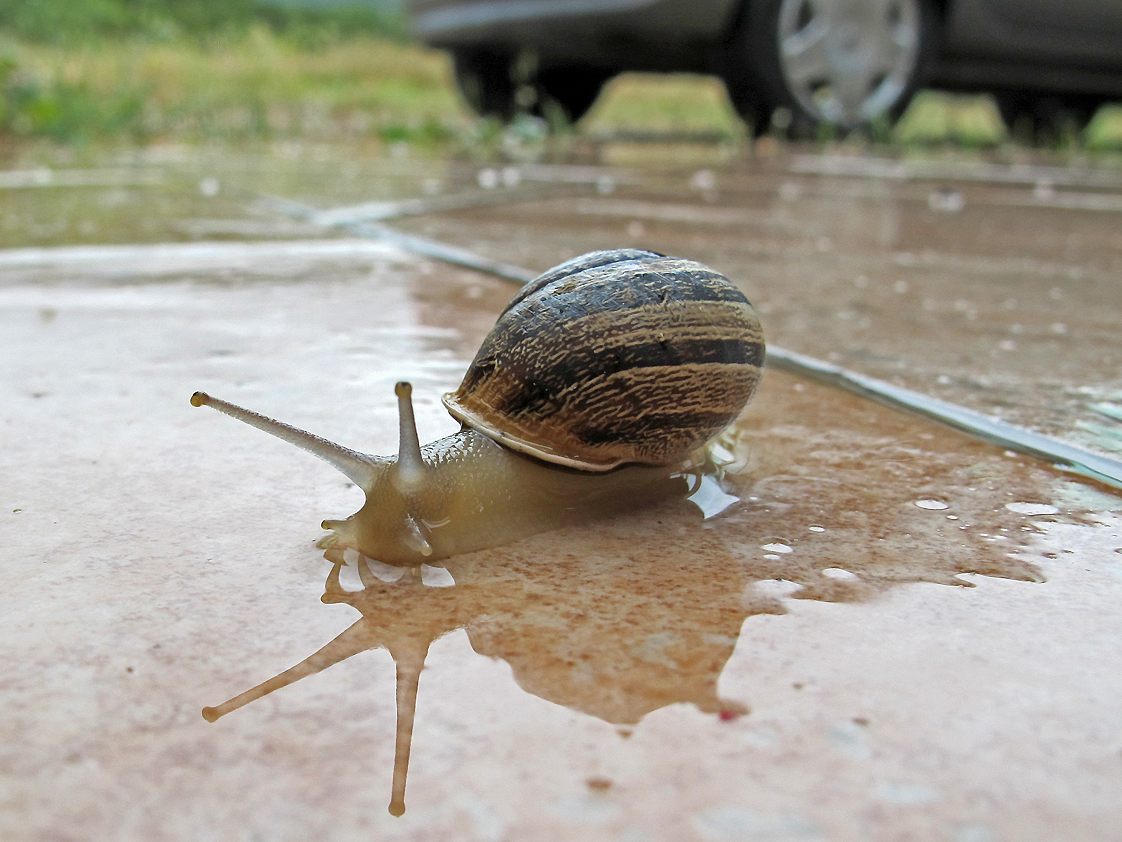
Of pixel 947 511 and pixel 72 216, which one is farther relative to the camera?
pixel 72 216

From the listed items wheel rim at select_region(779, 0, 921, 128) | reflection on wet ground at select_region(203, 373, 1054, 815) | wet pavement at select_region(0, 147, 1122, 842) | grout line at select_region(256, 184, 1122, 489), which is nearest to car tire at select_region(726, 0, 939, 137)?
wheel rim at select_region(779, 0, 921, 128)

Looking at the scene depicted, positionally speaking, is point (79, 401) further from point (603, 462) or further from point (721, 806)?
point (721, 806)

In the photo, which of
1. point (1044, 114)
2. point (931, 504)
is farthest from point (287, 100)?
point (931, 504)

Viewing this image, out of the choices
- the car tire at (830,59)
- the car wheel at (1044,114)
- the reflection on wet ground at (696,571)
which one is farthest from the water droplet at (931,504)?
the car wheel at (1044,114)

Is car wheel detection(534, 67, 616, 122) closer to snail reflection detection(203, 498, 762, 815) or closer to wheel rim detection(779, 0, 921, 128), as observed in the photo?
wheel rim detection(779, 0, 921, 128)

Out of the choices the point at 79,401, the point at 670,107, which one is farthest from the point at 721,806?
the point at 670,107

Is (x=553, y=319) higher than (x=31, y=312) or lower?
higher

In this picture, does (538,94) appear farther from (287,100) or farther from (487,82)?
(287,100)
